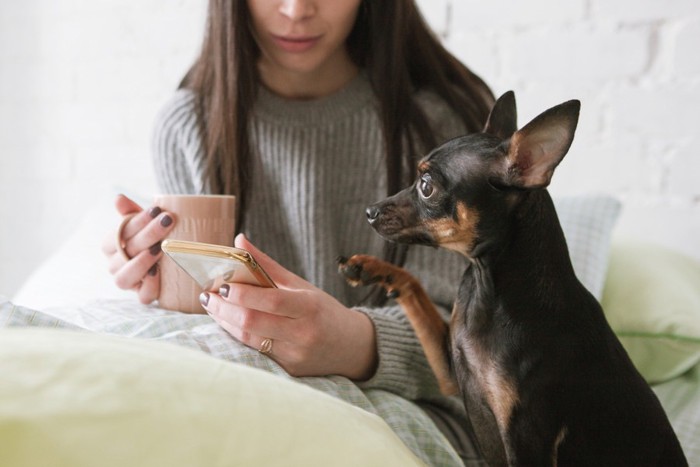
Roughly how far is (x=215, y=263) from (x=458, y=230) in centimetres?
23

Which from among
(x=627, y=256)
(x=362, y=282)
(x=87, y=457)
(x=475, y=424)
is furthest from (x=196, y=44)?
(x=87, y=457)

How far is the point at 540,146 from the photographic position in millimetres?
681

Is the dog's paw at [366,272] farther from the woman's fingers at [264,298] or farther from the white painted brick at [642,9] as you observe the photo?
the white painted brick at [642,9]

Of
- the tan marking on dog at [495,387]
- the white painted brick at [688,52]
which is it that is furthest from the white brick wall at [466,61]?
the tan marking on dog at [495,387]

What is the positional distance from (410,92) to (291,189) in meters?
0.25

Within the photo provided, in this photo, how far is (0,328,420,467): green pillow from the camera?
438 mm

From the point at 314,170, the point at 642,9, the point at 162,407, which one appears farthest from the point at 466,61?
the point at 162,407

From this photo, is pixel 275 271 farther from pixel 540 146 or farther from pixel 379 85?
pixel 379 85

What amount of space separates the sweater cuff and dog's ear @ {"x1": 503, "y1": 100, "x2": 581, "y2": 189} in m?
0.36

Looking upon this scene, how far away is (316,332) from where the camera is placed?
33.5 inches

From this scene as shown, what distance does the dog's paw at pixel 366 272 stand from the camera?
0.84m

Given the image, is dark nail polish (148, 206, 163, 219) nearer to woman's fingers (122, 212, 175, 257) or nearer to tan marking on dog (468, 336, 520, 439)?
woman's fingers (122, 212, 175, 257)

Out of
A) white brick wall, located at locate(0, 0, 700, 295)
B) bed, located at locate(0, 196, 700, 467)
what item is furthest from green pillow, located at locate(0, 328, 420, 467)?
white brick wall, located at locate(0, 0, 700, 295)

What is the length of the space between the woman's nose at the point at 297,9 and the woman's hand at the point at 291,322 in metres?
0.44
